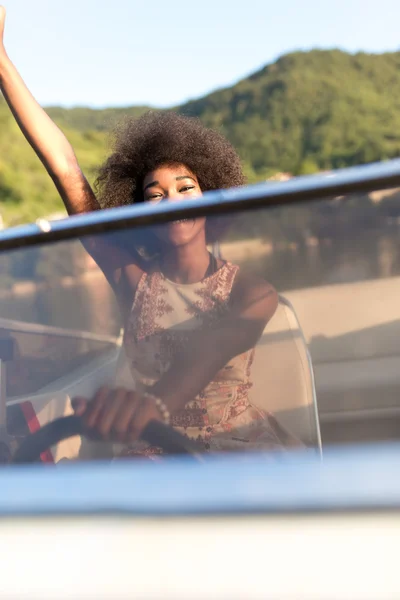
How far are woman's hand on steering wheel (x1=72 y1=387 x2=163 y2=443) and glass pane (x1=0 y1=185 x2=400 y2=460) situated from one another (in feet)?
0.07

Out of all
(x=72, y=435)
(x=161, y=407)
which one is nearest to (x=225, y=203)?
(x=161, y=407)

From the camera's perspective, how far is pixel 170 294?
1.31 m

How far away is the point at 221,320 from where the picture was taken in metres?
1.29

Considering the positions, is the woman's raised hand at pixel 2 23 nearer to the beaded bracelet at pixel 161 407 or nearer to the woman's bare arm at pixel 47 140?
the woman's bare arm at pixel 47 140

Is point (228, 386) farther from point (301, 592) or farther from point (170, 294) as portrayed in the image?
point (301, 592)

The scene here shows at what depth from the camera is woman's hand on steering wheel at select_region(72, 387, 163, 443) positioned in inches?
49.1

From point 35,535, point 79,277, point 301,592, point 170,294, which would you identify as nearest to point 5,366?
point 79,277

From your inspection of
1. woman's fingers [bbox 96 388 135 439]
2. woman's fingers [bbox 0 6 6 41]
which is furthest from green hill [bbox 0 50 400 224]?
woman's fingers [bbox 96 388 135 439]

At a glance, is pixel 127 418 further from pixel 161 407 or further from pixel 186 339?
pixel 186 339

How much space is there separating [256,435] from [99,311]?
0.40 metres

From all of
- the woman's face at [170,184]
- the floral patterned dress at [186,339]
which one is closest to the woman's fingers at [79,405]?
the floral patterned dress at [186,339]

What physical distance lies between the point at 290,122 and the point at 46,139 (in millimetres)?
45606

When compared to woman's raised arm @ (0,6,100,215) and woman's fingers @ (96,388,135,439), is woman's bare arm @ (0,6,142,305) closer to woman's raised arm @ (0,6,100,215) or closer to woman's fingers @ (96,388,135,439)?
woman's raised arm @ (0,6,100,215)

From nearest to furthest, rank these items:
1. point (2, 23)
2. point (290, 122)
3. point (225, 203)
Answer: point (225, 203), point (2, 23), point (290, 122)
